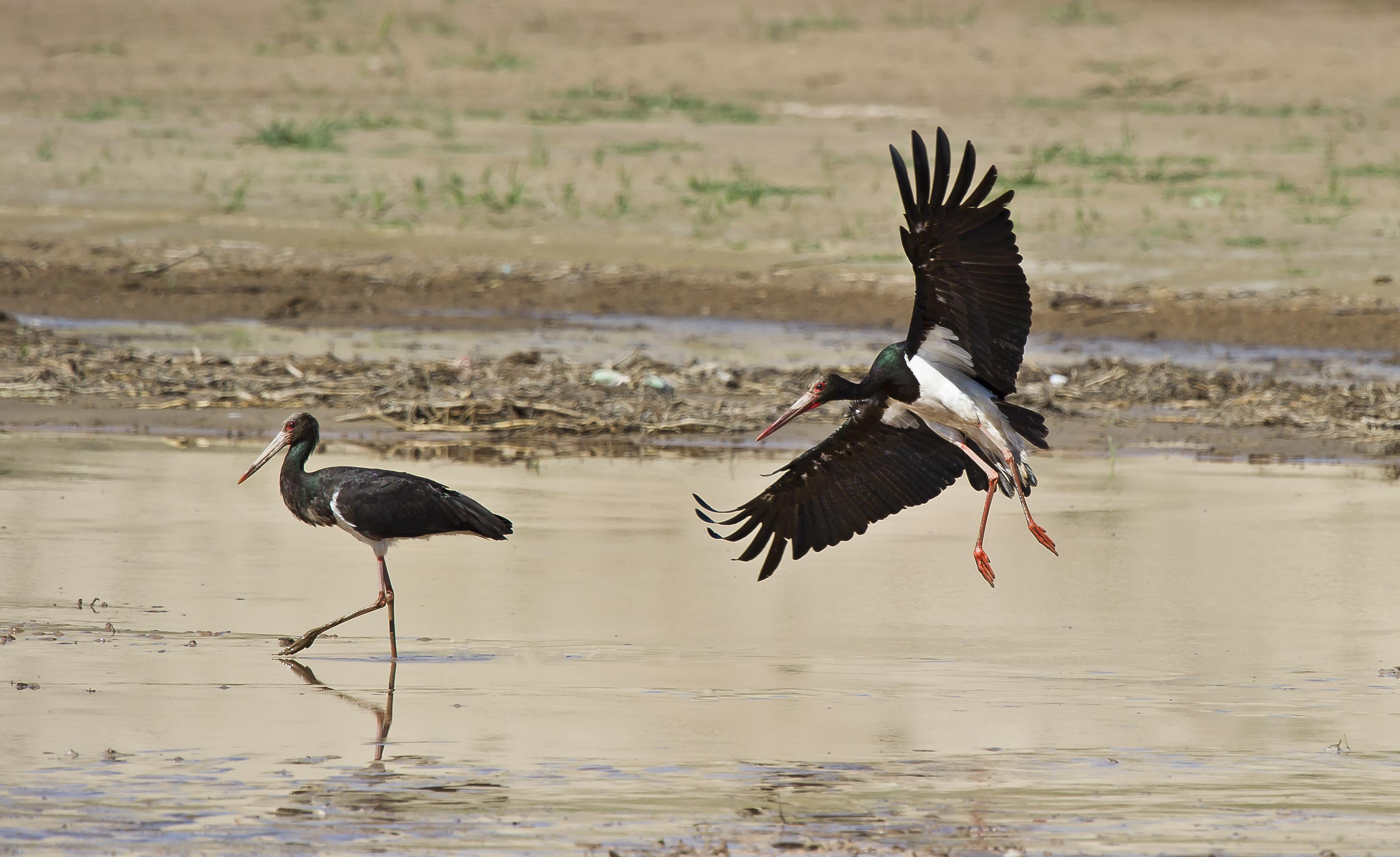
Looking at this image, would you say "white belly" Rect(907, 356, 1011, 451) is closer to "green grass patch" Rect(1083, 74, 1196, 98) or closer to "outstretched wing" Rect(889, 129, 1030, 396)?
"outstretched wing" Rect(889, 129, 1030, 396)

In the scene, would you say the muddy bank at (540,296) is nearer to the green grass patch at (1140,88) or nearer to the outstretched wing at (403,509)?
the outstretched wing at (403,509)

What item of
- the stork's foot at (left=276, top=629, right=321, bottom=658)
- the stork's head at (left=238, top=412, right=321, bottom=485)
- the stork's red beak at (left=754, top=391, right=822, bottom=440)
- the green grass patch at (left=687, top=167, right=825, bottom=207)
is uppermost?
the green grass patch at (left=687, top=167, right=825, bottom=207)

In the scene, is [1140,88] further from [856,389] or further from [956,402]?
[956,402]

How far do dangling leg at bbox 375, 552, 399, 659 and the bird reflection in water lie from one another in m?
0.11

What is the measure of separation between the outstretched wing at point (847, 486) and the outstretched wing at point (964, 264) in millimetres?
510

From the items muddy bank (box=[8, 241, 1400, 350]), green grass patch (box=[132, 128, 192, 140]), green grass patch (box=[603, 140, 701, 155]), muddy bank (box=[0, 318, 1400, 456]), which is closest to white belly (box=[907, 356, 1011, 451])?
muddy bank (box=[0, 318, 1400, 456])

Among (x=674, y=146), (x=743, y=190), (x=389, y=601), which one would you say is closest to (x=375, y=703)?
(x=389, y=601)

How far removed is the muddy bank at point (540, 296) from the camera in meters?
15.4

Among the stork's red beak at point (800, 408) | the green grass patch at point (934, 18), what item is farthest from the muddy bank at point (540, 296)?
the green grass patch at point (934, 18)

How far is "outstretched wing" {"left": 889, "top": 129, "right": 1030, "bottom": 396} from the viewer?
6828 mm

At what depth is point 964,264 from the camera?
277 inches

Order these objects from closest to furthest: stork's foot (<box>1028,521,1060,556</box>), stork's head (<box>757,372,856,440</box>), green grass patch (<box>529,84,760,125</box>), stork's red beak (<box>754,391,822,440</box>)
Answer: stork's foot (<box>1028,521,1060,556</box>)
stork's red beak (<box>754,391,822,440</box>)
stork's head (<box>757,372,856,440</box>)
green grass patch (<box>529,84,760,125</box>)

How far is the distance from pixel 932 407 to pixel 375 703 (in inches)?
97.2

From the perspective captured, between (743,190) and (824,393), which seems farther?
(743,190)
